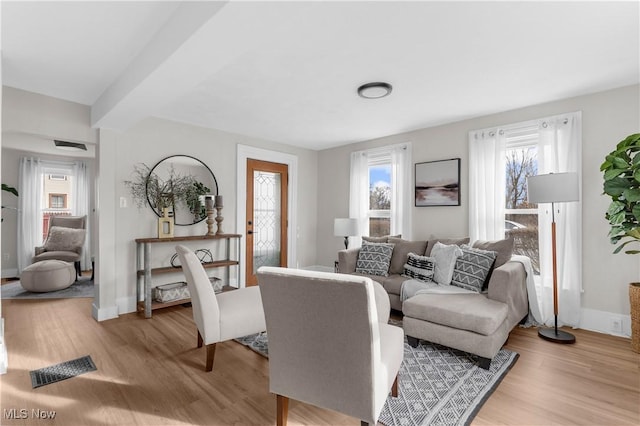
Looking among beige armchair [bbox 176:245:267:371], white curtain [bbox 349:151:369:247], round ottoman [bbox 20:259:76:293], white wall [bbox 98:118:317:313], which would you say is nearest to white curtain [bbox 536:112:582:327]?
white curtain [bbox 349:151:369:247]

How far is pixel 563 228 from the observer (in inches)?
125

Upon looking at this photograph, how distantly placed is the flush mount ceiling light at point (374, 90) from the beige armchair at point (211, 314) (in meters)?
2.12

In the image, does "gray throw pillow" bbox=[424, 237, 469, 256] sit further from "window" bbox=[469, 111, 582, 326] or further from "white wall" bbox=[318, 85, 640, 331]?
"white wall" bbox=[318, 85, 640, 331]

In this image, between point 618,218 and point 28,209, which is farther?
point 28,209

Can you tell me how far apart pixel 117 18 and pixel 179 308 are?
3.06 metres

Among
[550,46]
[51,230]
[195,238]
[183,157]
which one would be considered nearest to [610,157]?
[550,46]

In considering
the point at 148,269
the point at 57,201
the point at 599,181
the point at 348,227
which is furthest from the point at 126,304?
the point at 599,181

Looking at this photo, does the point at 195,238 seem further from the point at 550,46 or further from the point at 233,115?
the point at 550,46

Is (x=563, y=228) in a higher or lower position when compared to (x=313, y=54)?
lower

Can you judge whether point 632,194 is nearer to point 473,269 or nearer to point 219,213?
point 473,269

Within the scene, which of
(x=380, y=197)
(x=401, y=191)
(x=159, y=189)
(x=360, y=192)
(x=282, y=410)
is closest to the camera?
(x=282, y=410)

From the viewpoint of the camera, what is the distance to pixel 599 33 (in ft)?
6.79

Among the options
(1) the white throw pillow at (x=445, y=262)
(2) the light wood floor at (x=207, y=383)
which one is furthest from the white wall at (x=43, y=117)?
(1) the white throw pillow at (x=445, y=262)

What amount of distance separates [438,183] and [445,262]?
133 cm
